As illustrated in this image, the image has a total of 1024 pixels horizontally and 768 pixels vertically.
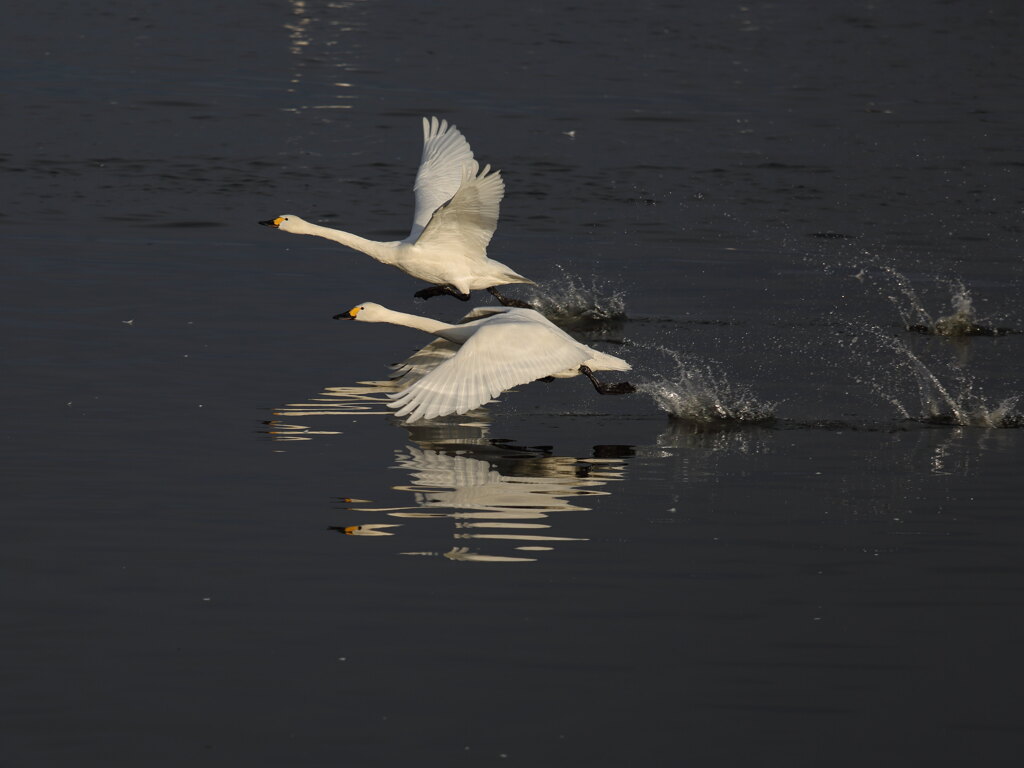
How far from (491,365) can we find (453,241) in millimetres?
3930

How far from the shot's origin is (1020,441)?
39.4ft

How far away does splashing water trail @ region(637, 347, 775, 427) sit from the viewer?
500 inches

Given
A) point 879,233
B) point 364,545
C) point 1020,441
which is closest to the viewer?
point 364,545

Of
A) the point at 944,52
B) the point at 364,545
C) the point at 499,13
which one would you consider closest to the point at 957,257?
the point at 364,545

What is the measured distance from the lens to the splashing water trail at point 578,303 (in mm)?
16625

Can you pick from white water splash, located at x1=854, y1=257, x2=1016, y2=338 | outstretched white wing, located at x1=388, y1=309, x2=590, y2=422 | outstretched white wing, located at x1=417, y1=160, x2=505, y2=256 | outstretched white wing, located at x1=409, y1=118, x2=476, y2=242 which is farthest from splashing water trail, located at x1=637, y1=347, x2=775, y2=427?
outstretched white wing, located at x1=409, y1=118, x2=476, y2=242

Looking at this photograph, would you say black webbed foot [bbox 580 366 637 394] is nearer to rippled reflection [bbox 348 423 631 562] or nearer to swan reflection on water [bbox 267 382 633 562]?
swan reflection on water [bbox 267 382 633 562]

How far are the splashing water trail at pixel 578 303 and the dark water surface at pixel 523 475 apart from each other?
0.12m

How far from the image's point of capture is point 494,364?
38.8 feet

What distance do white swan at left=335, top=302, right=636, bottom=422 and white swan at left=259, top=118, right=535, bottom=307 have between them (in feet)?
5.90

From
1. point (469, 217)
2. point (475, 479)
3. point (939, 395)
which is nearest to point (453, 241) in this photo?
point (469, 217)

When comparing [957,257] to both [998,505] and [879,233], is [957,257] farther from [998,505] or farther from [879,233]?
[998,505]

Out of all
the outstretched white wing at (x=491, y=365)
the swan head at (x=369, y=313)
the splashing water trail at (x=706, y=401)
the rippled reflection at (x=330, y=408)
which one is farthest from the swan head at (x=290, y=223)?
the outstretched white wing at (x=491, y=365)

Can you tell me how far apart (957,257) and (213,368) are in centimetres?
991
